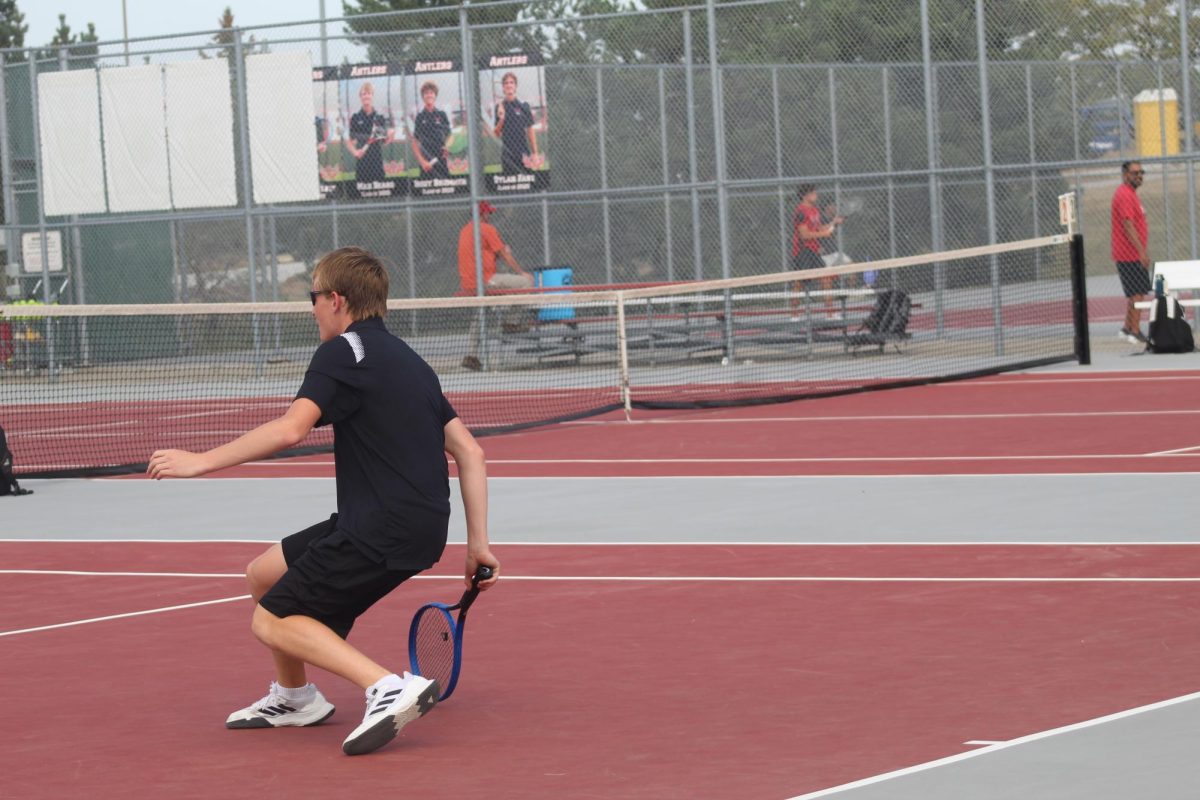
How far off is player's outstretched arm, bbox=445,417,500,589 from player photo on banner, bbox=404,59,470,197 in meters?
15.7

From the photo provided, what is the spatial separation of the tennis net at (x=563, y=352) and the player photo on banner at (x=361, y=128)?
5.96 ft

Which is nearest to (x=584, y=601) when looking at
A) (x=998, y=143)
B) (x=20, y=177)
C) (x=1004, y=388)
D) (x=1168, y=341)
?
(x=1004, y=388)

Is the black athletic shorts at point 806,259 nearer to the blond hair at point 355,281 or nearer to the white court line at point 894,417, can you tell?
the white court line at point 894,417

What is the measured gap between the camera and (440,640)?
238 inches

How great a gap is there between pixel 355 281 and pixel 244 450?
2.24ft

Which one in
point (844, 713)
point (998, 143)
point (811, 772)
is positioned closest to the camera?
point (811, 772)

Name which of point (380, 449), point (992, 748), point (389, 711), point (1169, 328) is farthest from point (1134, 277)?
point (389, 711)

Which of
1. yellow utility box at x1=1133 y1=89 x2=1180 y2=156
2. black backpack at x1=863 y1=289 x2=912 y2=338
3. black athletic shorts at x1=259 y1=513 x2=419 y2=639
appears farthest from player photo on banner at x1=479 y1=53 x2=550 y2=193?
black athletic shorts at x1=259 y1=513 x2=419 y2=639

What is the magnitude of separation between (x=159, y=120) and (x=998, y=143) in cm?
1629

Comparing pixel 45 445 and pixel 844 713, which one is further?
pixel 45 445

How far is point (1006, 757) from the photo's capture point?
5117 mm

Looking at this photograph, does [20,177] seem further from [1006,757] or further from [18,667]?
[1006,757]

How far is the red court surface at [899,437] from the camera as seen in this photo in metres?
12.3

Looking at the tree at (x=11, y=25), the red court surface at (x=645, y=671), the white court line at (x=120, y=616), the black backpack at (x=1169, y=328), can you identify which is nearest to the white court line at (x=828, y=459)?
the red court surface at (x=645, y=671)
